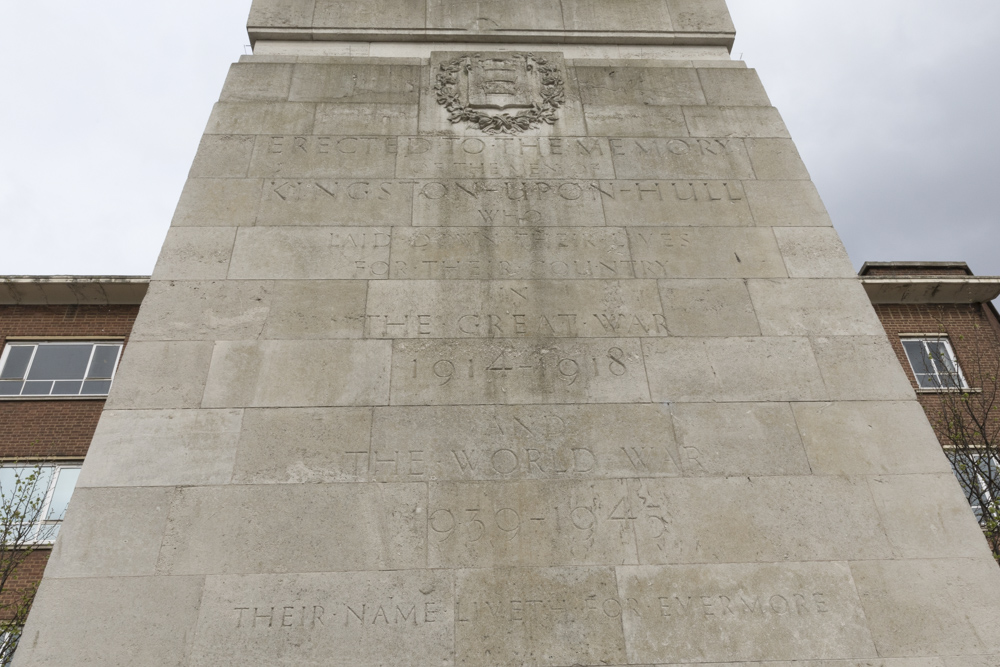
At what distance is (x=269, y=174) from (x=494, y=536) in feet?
17.8

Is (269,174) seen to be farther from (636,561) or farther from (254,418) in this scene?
(636,561)

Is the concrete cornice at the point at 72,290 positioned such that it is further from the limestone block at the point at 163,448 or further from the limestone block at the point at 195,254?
the limestone block at the point at 163,448

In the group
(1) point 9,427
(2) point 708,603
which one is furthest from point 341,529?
(1) point 9,427

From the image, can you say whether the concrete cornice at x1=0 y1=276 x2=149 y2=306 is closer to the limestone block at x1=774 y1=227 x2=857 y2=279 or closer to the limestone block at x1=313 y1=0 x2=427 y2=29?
the limestone block at x1=313 y1=0 x2=427 y2=29

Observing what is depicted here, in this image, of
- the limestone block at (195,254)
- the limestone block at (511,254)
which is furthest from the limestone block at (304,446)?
the limestone block at (195,254)

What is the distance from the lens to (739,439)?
6691 mm

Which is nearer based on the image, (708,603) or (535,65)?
(708,603)

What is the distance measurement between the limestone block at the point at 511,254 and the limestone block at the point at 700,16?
4.76 m

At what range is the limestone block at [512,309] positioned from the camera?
7.27 meters

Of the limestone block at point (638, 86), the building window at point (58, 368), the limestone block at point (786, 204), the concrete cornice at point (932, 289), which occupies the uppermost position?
the concrete cornice at point (932, 289)

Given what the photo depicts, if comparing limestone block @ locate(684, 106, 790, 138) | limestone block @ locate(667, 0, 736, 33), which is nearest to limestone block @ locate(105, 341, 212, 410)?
limestone block @ locate(684, 106, 790, 138)

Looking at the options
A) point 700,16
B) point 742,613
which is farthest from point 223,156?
point 742,613

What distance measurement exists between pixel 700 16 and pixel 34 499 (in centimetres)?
1712

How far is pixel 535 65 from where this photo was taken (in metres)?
9.83
